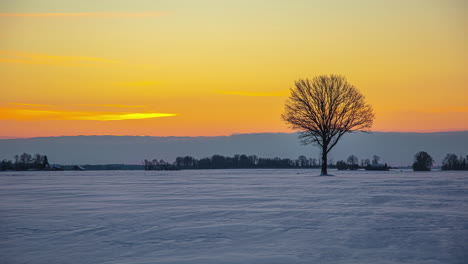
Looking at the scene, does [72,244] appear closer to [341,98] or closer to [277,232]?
[277,232]

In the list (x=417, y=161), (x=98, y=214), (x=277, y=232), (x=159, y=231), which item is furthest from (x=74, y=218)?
(x=417, y=161)

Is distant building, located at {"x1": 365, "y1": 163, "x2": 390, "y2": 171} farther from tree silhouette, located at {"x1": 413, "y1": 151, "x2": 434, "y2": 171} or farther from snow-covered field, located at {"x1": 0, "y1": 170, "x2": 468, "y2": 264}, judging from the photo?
snow-covered field, located at {"x1": 0, "y1": 170, "x2": 468, "y2": 264}

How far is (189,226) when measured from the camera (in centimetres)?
876

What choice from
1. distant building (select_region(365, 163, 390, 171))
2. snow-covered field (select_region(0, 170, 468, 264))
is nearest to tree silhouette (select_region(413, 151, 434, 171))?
distant building (select_region(365, 163, 390, 171))

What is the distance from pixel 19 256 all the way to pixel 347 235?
4960 millimetres

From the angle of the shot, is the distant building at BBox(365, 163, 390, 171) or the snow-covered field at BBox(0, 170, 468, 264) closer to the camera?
the snow-covered field at BBox(0, 170, 468, 264)

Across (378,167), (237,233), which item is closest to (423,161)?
(378,167)

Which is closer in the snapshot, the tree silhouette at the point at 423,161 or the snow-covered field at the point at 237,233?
the snow-covered field at the point at 237,233

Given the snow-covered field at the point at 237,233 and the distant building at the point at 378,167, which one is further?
the distant building at the point at 378,167

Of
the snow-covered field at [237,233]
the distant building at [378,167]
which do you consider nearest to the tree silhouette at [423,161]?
the distant building at [378,167]

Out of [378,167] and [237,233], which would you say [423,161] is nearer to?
[378,167]

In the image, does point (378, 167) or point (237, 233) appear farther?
point (378, 167)

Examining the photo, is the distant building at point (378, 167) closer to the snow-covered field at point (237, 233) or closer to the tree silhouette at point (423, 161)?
the tree silhouette at point (423, 161)

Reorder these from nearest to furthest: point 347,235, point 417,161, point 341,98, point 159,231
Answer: point 347,235 → point 159,231 → point 341,98 → point 417,161
